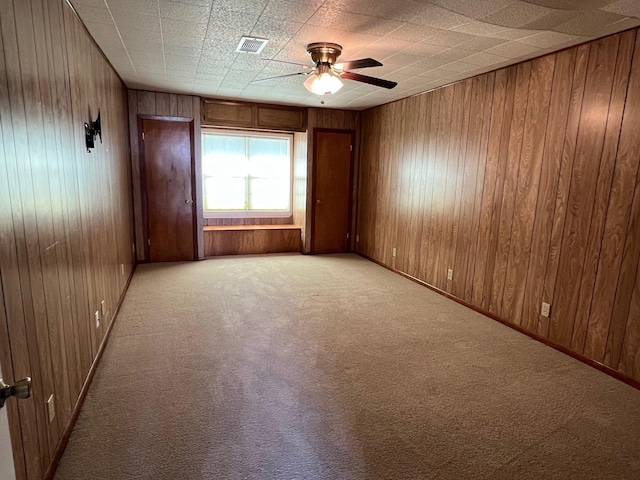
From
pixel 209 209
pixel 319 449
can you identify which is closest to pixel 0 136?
pixel 319 449

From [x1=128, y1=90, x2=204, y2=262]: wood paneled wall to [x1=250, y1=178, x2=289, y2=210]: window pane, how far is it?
1.26m

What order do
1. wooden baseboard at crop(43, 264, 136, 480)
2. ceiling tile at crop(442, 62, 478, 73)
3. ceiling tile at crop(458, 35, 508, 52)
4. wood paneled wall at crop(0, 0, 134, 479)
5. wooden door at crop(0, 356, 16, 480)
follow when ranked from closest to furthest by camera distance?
1. wooden door at crop(0, 356, 16, 480)
2. wood paneled wall at crop(0, 0, 134, 479)
3. wooden baseboard at crop(43, 264, 136, 480)
4. ceiling tile at crop(458, 35, 508, 52)
5. ceiling tile at crop(442, 62, 478, 73)

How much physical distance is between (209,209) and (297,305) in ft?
10.7

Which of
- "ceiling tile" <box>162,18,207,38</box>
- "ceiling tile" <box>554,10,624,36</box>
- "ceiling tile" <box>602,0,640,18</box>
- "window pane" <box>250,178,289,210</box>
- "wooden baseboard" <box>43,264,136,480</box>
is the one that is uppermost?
"ceiling tile" <box>162,18,207,38</box>

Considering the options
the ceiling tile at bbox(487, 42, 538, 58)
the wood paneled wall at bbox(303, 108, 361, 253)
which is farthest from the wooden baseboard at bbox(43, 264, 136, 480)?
the ceiling tile at bbox(487, 42, 538, 58)

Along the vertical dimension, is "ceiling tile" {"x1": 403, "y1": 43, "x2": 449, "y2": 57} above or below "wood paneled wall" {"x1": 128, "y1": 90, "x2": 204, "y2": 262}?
above

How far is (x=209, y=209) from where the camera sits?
650 cm

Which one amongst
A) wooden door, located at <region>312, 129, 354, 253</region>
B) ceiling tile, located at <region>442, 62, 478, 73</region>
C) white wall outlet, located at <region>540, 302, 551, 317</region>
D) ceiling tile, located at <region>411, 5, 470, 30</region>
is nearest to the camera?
ceiling tile, located at <region>411, 5, 470, 30</region>

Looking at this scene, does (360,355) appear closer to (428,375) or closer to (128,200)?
(428,375)

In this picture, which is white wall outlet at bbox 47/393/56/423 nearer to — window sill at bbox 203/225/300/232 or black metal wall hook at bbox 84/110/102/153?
black metal wall hook at bbox 84/110/102/153

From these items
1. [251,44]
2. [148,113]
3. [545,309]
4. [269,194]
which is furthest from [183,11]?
[269,194]

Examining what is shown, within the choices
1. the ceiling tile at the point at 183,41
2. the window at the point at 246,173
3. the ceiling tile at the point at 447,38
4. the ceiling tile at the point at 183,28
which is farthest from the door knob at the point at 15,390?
the window at the point at 246,173

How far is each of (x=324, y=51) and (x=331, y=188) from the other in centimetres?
342

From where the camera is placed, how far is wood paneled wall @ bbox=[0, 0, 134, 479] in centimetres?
139
